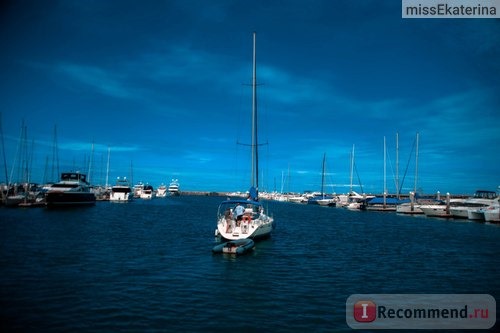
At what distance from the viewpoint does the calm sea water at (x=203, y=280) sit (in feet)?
40.9

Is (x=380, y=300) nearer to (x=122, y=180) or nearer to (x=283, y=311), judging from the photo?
(x=283, y=311)

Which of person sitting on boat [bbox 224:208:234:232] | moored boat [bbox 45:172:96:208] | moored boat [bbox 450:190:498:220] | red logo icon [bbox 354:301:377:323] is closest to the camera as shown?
red logo icon [bbox 354:301:377:323]

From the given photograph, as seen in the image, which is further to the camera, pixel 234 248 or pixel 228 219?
pixel 228 219

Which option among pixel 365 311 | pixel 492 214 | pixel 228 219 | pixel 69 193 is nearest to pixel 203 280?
pixel 365 311

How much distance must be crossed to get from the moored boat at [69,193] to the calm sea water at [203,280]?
36.8m

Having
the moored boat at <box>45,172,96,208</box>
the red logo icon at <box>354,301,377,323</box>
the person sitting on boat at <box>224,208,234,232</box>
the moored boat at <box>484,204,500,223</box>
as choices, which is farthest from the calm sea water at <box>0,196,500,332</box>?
the moored boat at <box>45,172,96,208</box>

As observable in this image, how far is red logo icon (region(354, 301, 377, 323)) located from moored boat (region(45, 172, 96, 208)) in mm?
66900

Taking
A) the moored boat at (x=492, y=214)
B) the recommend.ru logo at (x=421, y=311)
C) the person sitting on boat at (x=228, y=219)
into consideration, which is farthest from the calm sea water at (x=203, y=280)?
the moored boat at (x=492, y=214)

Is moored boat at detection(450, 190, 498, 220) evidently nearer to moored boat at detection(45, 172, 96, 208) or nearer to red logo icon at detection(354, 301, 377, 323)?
red logo icon at detection(354, 301, 377, 323)

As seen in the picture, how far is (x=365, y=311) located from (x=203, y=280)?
8126mm

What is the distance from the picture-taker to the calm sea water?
12461 millimetres

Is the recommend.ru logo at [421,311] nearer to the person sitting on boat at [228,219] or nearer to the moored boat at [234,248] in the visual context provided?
the moored boat at [234,248]

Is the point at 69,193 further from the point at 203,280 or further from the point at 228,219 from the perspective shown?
the point at 203,280

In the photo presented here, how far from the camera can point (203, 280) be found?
18.0 meters
